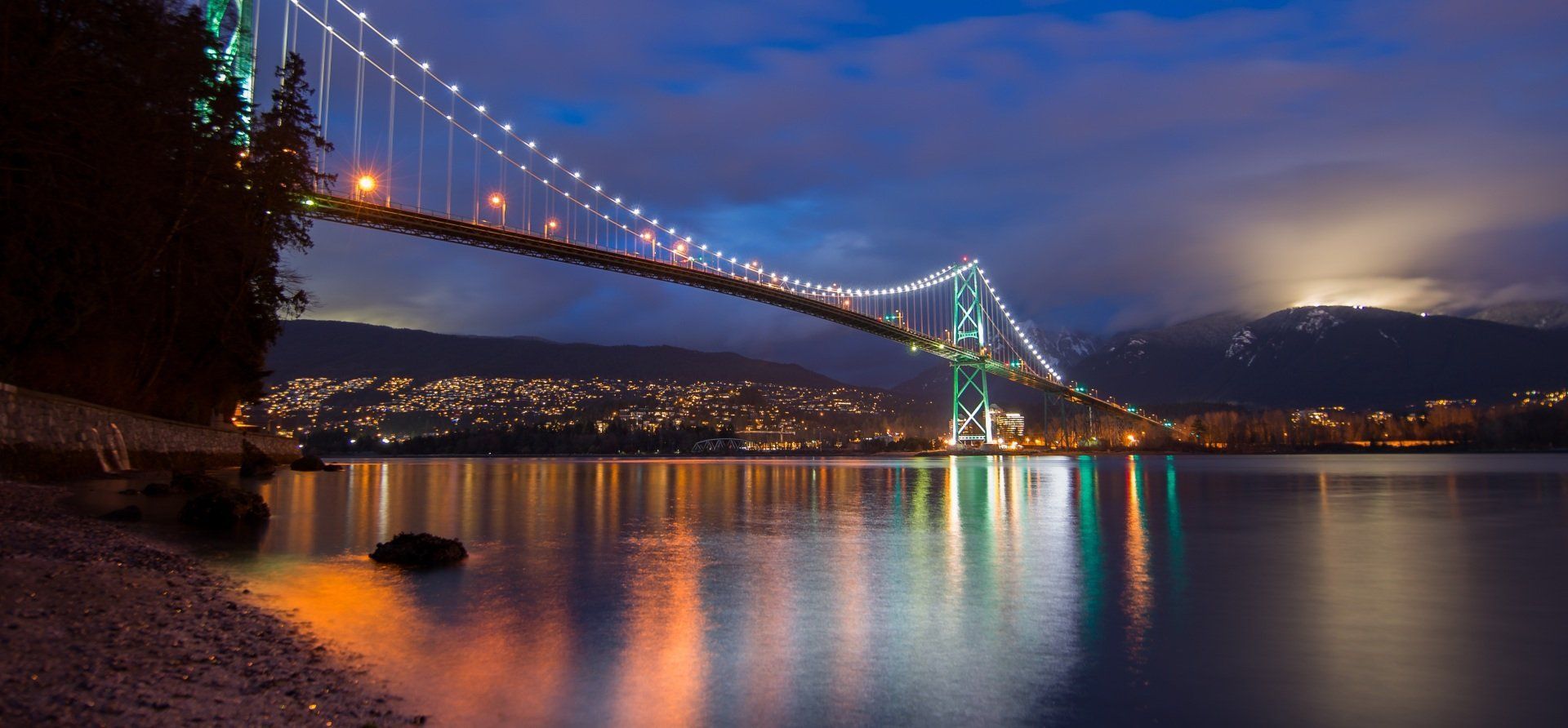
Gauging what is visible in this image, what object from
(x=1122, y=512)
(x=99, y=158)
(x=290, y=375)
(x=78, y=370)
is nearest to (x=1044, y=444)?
(x=1122, y=512)

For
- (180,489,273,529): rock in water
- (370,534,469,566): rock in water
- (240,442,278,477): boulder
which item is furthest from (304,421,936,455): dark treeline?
A: (370,534,469,566): rock in water

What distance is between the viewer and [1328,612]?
681 cm

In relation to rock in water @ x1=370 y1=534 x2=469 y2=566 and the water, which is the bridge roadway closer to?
Result: the water

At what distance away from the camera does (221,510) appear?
37.6ft

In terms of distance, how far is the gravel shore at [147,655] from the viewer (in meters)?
3.30

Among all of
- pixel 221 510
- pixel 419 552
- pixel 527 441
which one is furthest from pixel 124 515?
pixel 527 441

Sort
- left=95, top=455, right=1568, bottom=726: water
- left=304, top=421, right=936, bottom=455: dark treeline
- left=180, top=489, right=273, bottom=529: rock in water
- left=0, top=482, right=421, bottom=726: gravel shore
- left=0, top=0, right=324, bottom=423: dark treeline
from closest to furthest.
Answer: left=0, top=482, right=421, bottom=726: gravel shore, left=95, top=455, right=1568, bottom=726: water, left=0, top=0, right=324, bottom=423: dark treeline, left=180, top=489, right=273, bottom=529: rock in water, left=304, top=421, right=936, bottom=455: dark treeline

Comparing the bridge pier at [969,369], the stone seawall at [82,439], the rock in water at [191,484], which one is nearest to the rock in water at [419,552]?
the stone seawall at [82,439]

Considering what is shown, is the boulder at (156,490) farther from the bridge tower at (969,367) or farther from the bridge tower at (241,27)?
the bridge tower at (969,367)

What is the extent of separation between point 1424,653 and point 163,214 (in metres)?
17.5

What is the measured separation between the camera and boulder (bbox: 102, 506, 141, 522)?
10.1m

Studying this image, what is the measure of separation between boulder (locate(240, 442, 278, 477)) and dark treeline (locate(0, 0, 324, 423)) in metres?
1.93

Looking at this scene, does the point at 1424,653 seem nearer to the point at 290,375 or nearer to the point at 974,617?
the point at 974,617

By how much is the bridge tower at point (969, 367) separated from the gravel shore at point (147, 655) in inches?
2095
